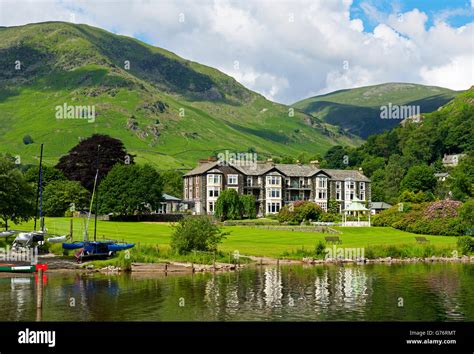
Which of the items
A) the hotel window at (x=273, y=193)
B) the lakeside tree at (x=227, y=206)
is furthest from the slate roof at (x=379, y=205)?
the lakeside tree at (x=227, y=206)

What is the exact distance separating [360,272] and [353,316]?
931 inches

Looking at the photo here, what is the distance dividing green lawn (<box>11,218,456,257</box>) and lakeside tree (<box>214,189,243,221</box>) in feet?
49.7

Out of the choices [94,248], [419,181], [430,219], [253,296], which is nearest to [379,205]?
[419,181]

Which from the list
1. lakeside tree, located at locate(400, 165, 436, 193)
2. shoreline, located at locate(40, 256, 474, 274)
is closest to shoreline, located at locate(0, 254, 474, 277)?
shoreline, located at locate(40, 256, 474, 274)

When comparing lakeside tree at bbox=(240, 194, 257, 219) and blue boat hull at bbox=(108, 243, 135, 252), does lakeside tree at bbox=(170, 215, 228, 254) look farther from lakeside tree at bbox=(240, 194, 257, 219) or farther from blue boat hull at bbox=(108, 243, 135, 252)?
lakeside tree at bbox=(240, 194, 257, 219)

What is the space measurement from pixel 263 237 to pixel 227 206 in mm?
33882

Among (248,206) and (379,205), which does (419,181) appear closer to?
(379,205)

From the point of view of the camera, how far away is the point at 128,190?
124188 millimetres

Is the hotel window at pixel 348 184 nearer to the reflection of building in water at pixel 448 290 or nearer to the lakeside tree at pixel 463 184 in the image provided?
the lakeside tree at pixel 463 184

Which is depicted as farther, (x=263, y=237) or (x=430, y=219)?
(x=430, y=219)

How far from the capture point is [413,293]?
2071 inches

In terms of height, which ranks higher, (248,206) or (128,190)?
(128,190)

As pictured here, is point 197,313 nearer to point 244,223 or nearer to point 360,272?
point 360,272
